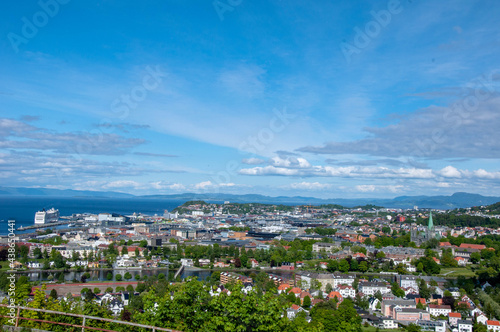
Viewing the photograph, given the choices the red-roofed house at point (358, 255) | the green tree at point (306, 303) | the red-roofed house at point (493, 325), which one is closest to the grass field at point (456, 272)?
the red-roofed house at point (358, 255)

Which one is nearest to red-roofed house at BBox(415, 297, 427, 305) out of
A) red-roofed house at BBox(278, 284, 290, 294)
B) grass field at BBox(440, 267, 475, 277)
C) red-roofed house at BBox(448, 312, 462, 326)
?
red-roofed house at BBox(448, 312, 462, 326)

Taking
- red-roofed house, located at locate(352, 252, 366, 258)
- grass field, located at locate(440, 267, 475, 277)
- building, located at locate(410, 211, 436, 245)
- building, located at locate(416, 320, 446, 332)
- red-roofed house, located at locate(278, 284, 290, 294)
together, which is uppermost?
building, located at locate(410, 211, 436, 245)

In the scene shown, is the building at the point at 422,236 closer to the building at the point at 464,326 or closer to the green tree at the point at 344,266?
the green tree at the point at 344,266

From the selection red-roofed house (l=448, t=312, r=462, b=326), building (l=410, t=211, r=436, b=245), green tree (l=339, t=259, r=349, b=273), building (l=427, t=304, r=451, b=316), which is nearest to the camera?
red-roofed house (l=448, t=312, r=462, b=326)

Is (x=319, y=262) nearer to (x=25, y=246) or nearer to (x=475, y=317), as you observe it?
(x=475, y=317)

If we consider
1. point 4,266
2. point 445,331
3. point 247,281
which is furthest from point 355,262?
point 4,266

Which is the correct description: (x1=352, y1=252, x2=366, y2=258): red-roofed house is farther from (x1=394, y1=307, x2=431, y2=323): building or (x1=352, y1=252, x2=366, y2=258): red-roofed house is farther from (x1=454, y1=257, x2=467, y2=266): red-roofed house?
(x1=394, y1=307, x2=431, y2=323): building

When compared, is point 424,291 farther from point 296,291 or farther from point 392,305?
point 296,291
